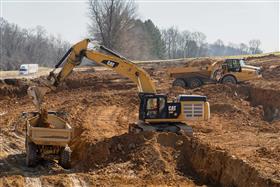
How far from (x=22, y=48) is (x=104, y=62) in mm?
90998

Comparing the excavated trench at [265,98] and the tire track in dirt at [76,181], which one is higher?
the excavated trench at [265,98]

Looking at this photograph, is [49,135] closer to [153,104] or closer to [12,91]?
[153,104]

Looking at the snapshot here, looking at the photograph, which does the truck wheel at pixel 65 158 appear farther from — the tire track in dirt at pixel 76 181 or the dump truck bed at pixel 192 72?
the dump truck bed at pixel 192 72

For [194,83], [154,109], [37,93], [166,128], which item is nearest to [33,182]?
[37,93]

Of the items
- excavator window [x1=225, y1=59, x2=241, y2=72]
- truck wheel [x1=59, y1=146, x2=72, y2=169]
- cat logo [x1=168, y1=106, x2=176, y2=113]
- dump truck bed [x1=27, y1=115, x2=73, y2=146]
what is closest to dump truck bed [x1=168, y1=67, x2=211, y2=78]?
excavator window [x1=225, y1=59, x2=241, y2=72]

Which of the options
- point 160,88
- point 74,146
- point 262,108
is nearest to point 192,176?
point 74,146

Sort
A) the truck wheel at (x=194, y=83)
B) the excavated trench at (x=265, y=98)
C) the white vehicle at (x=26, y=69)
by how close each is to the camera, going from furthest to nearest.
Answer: the white vehicle at (x=26, y=69) → the truck wheel at (x=194, y=83) → the excavated trench at (x=265, y=98)

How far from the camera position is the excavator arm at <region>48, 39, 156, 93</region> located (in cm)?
1567

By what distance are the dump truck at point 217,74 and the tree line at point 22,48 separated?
59.2 metres

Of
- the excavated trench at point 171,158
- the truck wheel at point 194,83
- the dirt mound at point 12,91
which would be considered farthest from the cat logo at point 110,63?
the dirt mound at point 12,91

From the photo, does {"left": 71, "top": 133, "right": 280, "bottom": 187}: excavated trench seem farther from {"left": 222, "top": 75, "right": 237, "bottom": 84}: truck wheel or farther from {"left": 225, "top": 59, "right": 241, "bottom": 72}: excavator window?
{"left": 225, "top": 59, "right": 241, "bottom": 72}: excavator window

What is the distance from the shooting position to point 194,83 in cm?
3133

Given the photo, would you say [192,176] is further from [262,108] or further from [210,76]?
[210,76]

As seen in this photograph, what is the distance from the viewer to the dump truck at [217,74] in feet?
98.5
